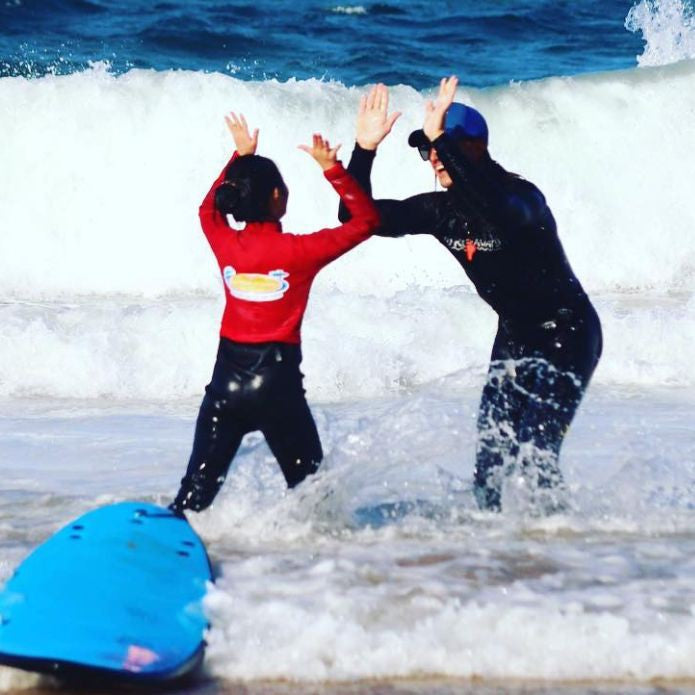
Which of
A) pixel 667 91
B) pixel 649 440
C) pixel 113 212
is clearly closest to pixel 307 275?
pixel 649 440

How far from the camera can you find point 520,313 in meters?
5.31

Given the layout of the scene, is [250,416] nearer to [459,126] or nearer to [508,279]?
[508,279]

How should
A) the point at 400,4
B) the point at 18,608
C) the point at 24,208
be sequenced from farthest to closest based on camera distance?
1. the point at 400,4
2. the point at 24,208
3. the point at 18,608

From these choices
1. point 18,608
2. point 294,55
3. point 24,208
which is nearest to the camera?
point 18,608

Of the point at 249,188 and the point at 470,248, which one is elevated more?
the point at 249,188

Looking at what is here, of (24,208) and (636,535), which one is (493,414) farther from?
(24,208)

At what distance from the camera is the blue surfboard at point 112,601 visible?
3.99 m

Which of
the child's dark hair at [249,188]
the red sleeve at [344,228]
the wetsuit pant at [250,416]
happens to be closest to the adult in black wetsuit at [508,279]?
the red sleeve at [344,228]

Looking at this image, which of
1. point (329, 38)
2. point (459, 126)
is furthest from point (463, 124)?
point (329, 38)

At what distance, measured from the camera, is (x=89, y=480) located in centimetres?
676

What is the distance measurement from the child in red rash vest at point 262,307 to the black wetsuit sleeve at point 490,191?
375mm

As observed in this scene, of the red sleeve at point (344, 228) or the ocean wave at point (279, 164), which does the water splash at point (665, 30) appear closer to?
the ocean wave at point (279, 164)

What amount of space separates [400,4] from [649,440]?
13895 mm

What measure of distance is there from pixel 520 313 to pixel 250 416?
112cm
